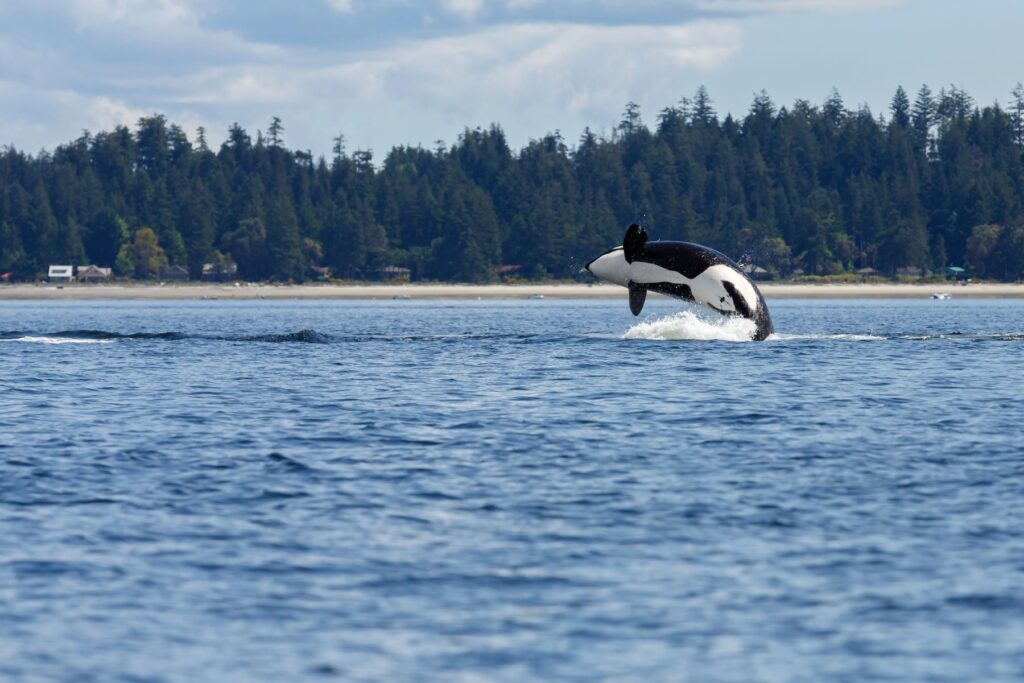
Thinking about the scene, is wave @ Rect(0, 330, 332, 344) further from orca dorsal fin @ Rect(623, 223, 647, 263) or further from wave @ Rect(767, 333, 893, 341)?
orca dorsal fin @ Rect(623, 223, 647, 263)

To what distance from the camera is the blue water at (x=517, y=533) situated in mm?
13180

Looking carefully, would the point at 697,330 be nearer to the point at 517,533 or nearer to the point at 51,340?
Result: the point at 51,340

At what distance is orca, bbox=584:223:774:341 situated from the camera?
43.0 meters

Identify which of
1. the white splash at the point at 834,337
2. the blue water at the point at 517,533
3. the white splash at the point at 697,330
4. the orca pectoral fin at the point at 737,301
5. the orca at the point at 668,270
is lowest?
the blue water at the point at 517,533

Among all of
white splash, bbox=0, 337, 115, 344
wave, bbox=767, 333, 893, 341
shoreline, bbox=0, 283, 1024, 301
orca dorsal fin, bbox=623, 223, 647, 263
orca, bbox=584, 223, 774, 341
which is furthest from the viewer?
shoreline, bbox=0, 283, 1024, 301

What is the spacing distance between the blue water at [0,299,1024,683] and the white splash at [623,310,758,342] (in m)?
13.1

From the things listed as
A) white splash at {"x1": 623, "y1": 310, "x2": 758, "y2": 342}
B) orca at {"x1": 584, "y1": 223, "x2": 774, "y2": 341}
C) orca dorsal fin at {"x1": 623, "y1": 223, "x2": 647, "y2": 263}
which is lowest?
white splash at {"x1": 623, "y1": 310, "x2": 758, "y2": 342}

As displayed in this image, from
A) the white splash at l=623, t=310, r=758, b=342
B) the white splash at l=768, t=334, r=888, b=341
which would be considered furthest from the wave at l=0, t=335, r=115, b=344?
the white splash at l=768, t=334, r=888, b=341

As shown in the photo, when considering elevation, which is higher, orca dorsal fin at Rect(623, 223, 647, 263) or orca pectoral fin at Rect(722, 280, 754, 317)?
orca dorsal fin at Rect(623, 223, 647, 263)

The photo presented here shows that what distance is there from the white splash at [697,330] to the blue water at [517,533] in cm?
1306

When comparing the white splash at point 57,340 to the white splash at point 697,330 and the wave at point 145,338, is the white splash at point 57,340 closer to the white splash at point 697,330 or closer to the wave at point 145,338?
the wave at point 145,338

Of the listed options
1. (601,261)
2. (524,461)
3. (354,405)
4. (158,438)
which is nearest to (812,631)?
(524,461)

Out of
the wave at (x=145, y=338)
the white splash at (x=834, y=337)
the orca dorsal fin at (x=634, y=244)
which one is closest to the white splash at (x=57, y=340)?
the wave at (x=145, y=338)

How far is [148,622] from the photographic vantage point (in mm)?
14172
